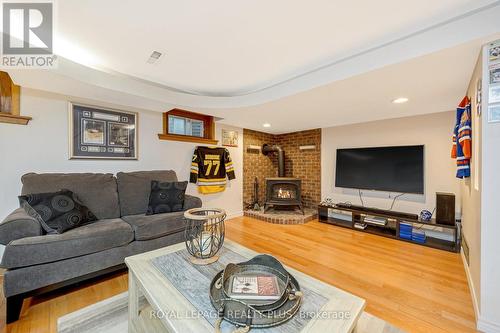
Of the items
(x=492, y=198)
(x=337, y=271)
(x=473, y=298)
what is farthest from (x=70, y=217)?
(x=473, y=298)

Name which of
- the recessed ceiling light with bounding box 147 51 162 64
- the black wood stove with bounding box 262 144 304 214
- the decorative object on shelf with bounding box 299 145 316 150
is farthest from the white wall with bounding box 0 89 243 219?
the decorative object on shelf with bounding box 299 145 316 150

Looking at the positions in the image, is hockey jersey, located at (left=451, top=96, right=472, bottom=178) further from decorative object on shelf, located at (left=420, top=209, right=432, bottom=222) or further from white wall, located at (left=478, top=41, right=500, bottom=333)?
decorative object on shelf, located at (left=420, top=209, right=432, bottom=222)

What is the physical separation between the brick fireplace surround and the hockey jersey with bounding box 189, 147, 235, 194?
0.65m

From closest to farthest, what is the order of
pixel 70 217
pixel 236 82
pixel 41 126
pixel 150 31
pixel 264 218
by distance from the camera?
pixel 150 31 → pixel 70 217 → pixel 41 126 → pixel 236 82 → pixel 264 218

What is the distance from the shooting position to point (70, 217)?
71.0 inches

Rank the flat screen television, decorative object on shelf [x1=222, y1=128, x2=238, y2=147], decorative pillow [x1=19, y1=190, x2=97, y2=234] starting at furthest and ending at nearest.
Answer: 1. decorative object on shelf [x1=222, y1=128, x2=238, y2=147]
2. the flat screen television
3. decorative pillow [x1=19, y1=190, x2=97, y2=234]

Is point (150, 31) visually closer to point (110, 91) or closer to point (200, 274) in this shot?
point (110, 91)

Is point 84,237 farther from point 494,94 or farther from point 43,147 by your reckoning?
point 494,94

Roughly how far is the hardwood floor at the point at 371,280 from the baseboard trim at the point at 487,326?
0.17 feet

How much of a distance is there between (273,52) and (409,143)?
9.11 ft

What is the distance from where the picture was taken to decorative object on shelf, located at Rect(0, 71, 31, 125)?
2.02m

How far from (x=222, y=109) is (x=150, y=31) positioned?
1.38 m

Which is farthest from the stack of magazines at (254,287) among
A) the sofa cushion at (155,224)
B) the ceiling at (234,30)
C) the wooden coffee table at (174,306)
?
the ceiling at (234,30)

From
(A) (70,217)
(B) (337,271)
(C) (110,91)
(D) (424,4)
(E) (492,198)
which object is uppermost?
(D) (424,4)
